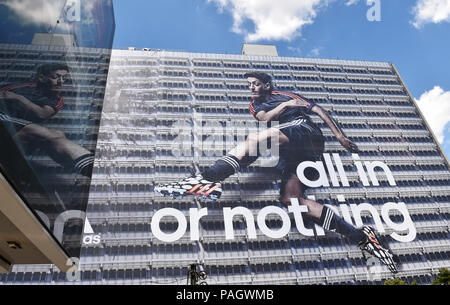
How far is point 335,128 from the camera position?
62.0m

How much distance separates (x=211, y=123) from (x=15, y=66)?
165 feet

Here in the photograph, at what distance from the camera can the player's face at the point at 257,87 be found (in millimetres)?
64750

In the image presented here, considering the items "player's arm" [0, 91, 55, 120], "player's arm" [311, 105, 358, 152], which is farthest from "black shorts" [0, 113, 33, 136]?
"player's arm" [311, 105, 358, 152]

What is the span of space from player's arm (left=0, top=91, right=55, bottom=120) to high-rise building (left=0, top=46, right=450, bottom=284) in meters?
35.1

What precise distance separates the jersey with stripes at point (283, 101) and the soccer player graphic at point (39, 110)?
46.4 metres

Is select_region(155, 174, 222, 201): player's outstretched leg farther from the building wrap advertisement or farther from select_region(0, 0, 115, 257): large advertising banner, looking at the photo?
select_region(0, 0, 115, 257): large advertising banner

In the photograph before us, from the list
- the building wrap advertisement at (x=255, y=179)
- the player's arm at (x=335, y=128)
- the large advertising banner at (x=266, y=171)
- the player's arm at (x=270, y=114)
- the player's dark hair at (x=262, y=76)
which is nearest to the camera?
the building wrap advertisement at (x=255, y=179)

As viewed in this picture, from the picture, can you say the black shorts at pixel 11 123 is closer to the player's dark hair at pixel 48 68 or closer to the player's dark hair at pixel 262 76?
the player's dark hair at pixel 48 68

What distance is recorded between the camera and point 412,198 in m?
55.2

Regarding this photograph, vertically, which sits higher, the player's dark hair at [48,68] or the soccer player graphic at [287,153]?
the soccer player graphic at [287,153]

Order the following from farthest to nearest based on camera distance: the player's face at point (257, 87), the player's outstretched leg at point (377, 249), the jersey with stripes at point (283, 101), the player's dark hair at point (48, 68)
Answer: the player's face at point (257, 87) < the jersey with stripes at point (283, 101) < the player's outstretched leg at point (377, 249) < the player's dark hair at point (48, 68)

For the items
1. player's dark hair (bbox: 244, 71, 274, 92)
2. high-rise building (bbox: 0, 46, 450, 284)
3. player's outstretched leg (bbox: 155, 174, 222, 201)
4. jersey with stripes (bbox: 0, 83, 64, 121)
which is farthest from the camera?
player's dark hair (bbox: 244, 71, 274, 92)

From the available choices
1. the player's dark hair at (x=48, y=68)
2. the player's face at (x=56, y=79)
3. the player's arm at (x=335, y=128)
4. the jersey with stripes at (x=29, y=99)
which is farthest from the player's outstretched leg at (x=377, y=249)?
the player's dark hair at (x=48, y=68)

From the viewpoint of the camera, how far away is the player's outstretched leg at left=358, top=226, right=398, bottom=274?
47500 mm
